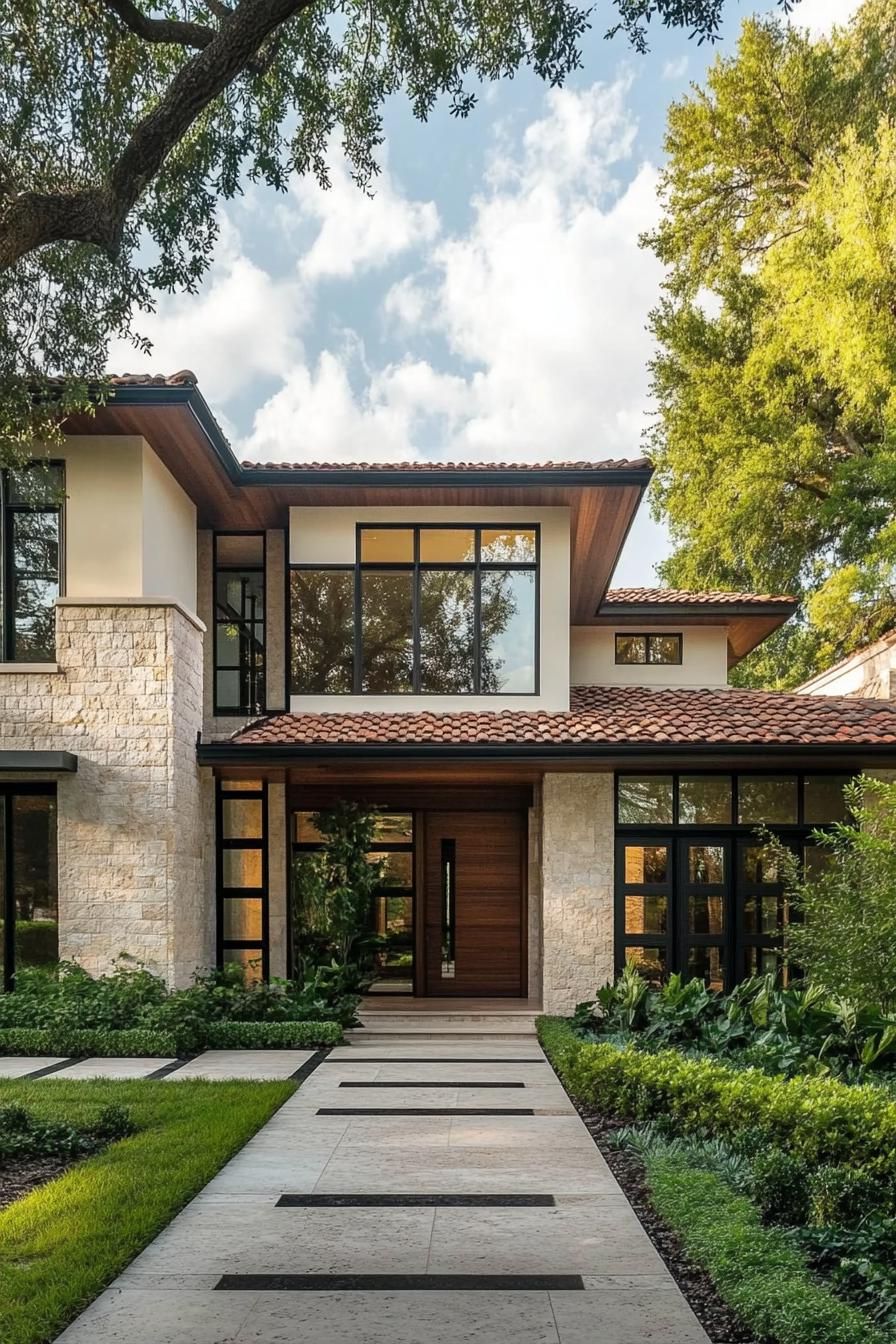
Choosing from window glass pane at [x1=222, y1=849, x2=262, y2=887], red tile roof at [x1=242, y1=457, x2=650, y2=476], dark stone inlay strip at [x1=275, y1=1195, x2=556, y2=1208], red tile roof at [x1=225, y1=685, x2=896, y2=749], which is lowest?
dark stone inlay strip at [x1=275, y1=1195, x2=556, y2=1208]

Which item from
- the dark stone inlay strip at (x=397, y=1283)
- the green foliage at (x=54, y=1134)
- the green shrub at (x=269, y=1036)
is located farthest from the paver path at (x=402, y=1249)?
the green shrub at (x=269, y=1036)

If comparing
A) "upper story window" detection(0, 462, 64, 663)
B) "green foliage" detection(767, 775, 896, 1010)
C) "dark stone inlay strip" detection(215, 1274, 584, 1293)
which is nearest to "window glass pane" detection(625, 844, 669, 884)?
"green foliage" detection(767, 775, 896, 1010)

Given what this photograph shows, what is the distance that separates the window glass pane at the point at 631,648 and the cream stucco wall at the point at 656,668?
9cm

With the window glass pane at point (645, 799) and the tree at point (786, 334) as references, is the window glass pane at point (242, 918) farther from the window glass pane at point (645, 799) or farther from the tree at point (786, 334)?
the tree at point (786, 334)

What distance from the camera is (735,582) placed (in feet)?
76.7

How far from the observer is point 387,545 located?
13898mm

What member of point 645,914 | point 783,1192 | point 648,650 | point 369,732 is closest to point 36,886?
point 369,732

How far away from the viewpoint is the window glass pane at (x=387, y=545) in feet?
45.5

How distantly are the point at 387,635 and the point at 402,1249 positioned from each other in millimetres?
9411

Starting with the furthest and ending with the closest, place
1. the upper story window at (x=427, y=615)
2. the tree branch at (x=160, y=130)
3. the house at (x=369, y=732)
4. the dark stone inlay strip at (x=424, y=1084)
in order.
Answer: the upper story window at (x=427, y=615) < the house at (x=369, y=732) < the dark stone inlay strip at (x=424, y=1084) < the tree branch at (x=160, y=130)

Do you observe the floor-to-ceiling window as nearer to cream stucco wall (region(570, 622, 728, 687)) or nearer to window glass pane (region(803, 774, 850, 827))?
cream stucco wall (region(570, 622, 728, 687))

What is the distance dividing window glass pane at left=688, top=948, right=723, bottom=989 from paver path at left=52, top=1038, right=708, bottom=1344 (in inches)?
212

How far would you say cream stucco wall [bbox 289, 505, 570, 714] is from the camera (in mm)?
13625

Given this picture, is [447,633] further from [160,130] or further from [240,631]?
[160,130]
